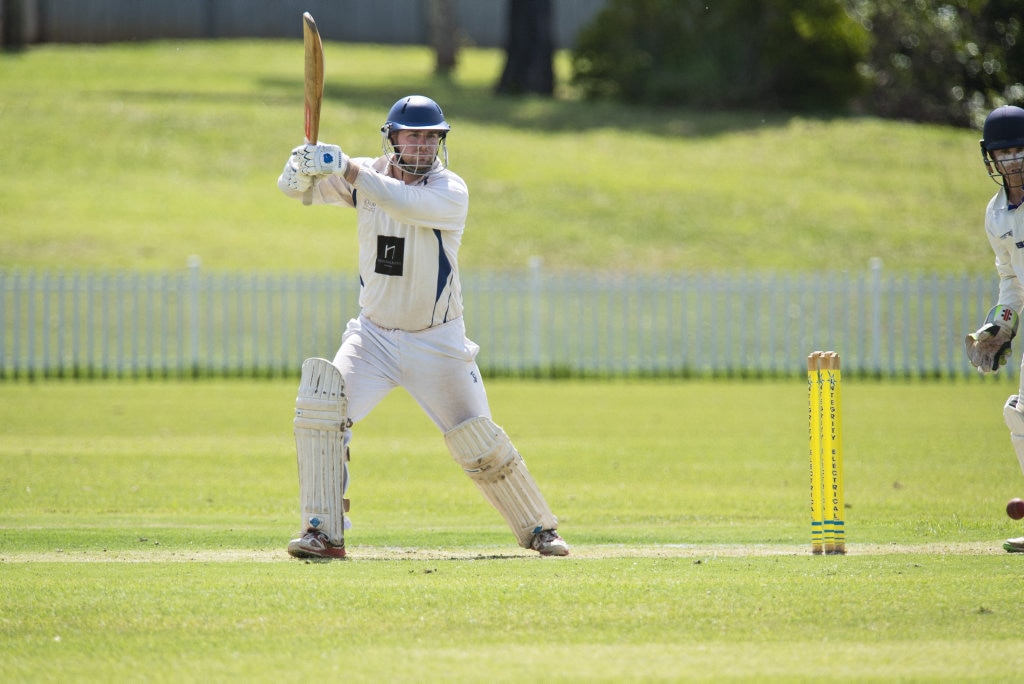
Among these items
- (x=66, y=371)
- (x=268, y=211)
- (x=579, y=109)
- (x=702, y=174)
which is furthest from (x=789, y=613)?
(x=579, y=109)

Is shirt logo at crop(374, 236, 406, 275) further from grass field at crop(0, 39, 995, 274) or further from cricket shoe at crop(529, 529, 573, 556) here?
grass field at crop(0, 39, 995, 274)

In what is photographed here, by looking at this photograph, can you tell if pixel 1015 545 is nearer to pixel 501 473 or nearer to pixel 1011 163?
pixel 1011 163

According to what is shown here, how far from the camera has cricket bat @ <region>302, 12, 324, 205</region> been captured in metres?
6.85

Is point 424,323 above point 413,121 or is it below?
below

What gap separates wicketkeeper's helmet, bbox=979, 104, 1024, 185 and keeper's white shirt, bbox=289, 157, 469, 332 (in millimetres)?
2497

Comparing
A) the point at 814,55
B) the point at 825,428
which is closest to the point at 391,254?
the point at 825,428

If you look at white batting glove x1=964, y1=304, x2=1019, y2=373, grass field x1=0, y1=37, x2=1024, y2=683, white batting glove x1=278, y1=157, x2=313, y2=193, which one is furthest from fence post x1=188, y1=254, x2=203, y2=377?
white batting glove x1=964, y1=304, x2=1019, y2=373

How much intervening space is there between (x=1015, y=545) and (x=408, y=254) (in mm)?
3196

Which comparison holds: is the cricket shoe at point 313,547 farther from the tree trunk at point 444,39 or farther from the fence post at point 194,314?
the tree trunk at point 444,39

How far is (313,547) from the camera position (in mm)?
6656

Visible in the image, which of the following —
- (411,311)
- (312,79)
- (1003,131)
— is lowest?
(411,311)

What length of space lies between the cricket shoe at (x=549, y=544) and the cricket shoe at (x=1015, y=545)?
2.10 m

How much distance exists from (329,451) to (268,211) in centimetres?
2039

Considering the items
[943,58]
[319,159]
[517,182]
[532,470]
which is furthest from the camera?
[943,58]
